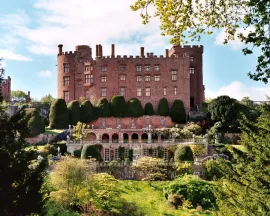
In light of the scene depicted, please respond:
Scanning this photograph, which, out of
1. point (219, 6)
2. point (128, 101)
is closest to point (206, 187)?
point (219, 6)

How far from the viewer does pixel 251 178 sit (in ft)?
50.1

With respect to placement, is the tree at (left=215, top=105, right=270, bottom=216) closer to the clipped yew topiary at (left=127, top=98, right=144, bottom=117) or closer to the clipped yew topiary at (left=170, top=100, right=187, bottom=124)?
the clipped yew topiary at (left=170, top=100, right=187, bottom=124)

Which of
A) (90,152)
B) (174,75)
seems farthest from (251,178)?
(174,75)

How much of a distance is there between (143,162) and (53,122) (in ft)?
66.8

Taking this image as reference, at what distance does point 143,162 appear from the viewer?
37.7 m

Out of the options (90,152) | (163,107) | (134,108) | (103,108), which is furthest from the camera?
(163,107)

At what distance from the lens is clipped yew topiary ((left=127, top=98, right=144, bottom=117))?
5650 cm

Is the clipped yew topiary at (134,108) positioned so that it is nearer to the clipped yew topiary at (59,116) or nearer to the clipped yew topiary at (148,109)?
the clipped yew topiary at (148,109)

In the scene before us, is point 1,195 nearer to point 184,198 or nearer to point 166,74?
point 184,198

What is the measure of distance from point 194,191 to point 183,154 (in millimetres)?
8959

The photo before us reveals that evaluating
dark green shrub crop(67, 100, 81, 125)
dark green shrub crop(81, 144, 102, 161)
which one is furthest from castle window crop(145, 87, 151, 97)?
dark green shrub crop(81, 144, 102, 161)

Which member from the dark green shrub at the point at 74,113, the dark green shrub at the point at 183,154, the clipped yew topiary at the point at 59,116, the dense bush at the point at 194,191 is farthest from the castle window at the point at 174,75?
the dense bush at the point at 194,191

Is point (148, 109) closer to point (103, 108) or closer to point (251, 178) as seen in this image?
point (103, 108)

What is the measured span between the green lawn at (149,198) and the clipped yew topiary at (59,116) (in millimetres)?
20885
